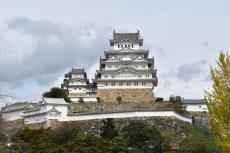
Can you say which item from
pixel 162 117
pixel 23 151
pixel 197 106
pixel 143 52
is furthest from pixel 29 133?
pixel 143 52

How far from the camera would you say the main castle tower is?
58025mm

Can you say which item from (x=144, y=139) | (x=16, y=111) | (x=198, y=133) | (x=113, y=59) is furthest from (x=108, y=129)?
(x=113, y=59)

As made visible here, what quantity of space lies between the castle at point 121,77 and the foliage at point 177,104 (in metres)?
2.65

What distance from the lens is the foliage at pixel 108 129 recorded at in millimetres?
43875

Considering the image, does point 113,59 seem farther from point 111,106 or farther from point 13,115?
point 13,115

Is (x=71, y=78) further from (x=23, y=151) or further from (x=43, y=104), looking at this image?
(x=23, y=151)

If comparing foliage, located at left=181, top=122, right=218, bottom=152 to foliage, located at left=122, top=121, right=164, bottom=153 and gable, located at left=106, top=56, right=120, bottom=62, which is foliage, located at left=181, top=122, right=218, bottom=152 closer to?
foliage, located at left=122, top=121, right=164, bottom=153

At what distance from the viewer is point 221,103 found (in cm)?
2059

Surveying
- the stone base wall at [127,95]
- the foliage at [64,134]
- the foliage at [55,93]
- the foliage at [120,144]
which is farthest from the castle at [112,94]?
the foliage at [120,144]

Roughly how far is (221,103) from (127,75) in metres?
38.6

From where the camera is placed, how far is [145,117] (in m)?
48.9

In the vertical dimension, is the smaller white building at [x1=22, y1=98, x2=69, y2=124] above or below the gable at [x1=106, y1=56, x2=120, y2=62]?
below

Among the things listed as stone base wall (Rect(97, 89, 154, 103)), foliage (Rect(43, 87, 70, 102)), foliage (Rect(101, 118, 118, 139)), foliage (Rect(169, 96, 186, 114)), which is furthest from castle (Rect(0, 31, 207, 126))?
foliage (Rect(101, 118, 118, 139))

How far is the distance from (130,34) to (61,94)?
12.8 m
